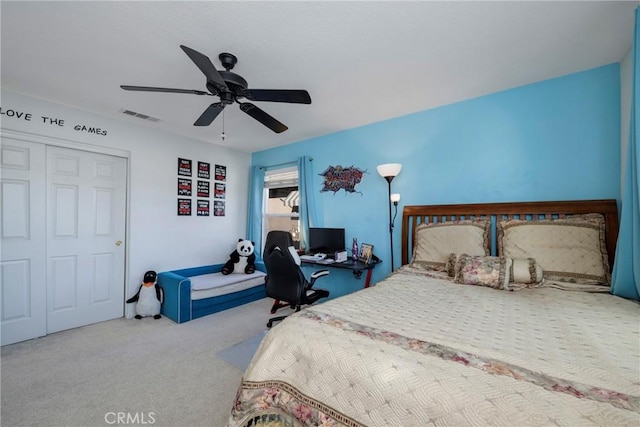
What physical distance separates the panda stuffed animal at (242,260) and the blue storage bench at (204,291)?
10cm

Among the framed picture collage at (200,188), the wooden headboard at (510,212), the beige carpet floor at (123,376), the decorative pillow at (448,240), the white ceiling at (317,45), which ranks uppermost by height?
the white ceiling at (317,45)

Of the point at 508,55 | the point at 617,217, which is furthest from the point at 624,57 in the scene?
the point at 617,217

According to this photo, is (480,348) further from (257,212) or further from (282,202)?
(257,212)

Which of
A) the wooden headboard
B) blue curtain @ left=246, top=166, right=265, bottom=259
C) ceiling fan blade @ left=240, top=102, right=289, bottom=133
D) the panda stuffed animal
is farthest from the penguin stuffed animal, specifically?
the wooden headboard

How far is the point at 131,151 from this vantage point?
133 inches

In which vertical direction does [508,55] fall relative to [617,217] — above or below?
above

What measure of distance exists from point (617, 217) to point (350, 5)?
252cm

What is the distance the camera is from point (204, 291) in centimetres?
333

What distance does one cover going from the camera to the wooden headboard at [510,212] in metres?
1.99

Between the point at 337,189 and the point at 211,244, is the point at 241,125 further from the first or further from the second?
the point at 211,244

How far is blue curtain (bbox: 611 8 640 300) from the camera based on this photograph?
1.56m

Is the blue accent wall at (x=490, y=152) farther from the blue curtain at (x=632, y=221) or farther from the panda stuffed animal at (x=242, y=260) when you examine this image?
the panda stuffed animal at (x=242, y=260)

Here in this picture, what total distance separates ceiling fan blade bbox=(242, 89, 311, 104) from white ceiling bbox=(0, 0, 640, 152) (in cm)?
33

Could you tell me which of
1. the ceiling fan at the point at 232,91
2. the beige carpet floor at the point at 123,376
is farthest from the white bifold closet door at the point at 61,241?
the ceiling fan at the point at 232,91
